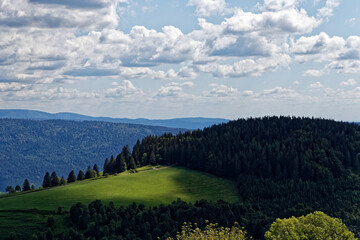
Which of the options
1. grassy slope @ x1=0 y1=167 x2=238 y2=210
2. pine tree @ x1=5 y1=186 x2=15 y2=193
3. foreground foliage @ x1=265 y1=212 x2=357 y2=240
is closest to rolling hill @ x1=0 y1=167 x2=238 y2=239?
grassy slope @ x1=0 y1=167 x2=238 y2=210

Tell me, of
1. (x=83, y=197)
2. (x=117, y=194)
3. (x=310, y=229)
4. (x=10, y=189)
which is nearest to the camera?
(x=310, y=229)

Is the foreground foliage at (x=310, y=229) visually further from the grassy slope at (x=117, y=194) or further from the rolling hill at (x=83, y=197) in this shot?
the grassy slope at (x=117, y=194)

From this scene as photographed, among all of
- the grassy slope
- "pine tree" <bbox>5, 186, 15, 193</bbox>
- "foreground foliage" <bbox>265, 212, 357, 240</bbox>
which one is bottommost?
"pine tree" <bbox>5, 186, 15, 193</bbox>

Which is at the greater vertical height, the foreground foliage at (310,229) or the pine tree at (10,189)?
the foreground foliage at (310,229)

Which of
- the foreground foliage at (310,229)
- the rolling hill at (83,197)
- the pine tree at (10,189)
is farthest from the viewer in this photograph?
the pine tree at (10,189)

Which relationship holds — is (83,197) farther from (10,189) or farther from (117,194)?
(10,189)

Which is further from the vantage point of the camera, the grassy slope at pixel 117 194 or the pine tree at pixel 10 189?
the pine tree at pixel 10 189

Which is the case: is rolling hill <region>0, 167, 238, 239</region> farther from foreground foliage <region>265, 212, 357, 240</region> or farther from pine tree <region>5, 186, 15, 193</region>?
foreground foliage <region>265, 212, 357, 240</region>

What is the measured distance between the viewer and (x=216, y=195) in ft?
628

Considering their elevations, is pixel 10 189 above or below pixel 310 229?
below

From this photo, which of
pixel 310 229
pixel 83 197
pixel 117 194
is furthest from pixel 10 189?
pixel 310 229

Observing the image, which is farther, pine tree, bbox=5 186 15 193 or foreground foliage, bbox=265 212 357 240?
pine tree, bbox=5 186 15 193

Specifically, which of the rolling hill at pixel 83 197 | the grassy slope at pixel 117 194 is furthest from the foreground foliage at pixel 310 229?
the grassy slope at pixel 117 194

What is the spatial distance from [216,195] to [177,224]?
5796 centimetres
